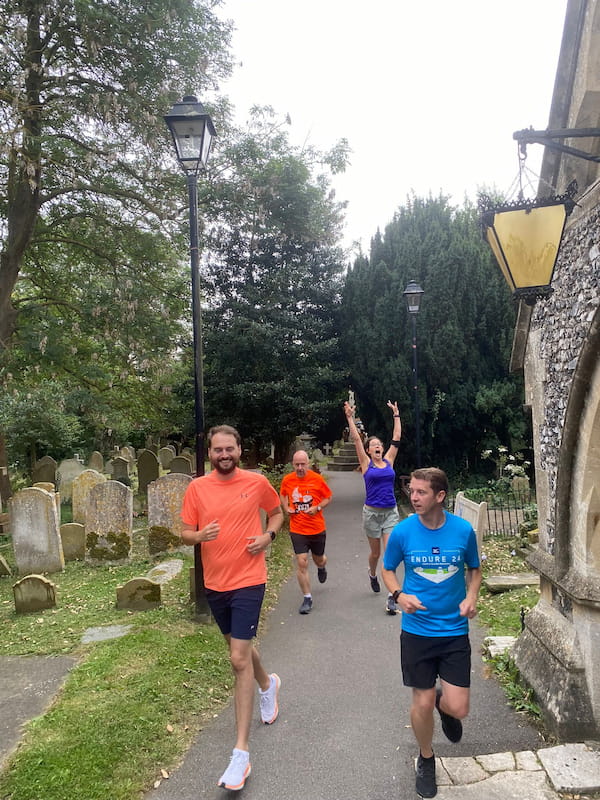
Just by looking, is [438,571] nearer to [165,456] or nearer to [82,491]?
[82,491]

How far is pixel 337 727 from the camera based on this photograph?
396cm

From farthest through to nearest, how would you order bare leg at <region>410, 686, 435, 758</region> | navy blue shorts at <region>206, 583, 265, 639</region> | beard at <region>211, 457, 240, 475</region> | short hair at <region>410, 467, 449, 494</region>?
1. beard at <region>211, 457, 240, 475</region>
2. navy blue shorts at <region>206, 583, 265, 639</region>
3. short hair at <region>410, 467, 449, 494</region>
4. bare leg at <region>410, 686, 435, 758</region>

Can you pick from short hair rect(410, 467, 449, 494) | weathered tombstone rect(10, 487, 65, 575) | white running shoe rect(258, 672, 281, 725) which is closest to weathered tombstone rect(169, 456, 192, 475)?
weathered tombstone rect(10, 487, 65, 575)

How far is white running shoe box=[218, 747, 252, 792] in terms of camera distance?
3178 millimetres

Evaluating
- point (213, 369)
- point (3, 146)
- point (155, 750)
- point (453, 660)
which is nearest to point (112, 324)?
point (3, 146)

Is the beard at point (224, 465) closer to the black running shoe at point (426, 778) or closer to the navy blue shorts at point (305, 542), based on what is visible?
the black running shoe at point (426, 778)

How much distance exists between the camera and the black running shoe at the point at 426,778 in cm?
313

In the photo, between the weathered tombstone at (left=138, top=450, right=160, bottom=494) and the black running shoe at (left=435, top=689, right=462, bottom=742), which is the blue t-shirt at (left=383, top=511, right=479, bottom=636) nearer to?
the black running shoe at (left=435, top=689, right=462, bottom=742)

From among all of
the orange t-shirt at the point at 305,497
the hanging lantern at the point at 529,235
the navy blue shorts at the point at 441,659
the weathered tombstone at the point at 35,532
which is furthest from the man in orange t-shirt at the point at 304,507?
the weathered tombstone at the point at 35,532

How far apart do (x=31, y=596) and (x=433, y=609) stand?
532 centimetres

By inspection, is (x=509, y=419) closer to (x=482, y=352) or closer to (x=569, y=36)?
(x=482, y=352)

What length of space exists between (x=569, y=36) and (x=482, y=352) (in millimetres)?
11217

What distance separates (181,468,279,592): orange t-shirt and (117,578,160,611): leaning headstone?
3106 millimetres

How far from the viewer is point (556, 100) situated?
4.18 metres
